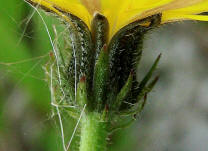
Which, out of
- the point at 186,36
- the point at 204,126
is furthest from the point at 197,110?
the point at 186,36

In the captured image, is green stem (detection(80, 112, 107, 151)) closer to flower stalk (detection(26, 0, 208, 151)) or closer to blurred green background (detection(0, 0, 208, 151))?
flower stalk (detection(26, 0, 208, 151))

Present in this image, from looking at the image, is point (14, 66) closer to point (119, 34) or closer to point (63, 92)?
point (63, 92)

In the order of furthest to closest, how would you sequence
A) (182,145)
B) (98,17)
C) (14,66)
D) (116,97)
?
(182,145) → (14,66) → (116,97) → (98,17)

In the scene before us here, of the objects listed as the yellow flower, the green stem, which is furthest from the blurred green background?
the yellow flower

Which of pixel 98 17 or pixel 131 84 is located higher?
pixel 98 17

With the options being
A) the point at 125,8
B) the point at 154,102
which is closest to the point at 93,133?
the point at 125,8

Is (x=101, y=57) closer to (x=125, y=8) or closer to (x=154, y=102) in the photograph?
(x=125, y=8)

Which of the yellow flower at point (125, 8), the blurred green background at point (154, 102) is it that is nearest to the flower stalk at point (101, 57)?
the yellow flower at point (125, 8)

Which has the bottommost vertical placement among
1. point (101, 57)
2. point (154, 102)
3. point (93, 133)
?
point (154, 102)
